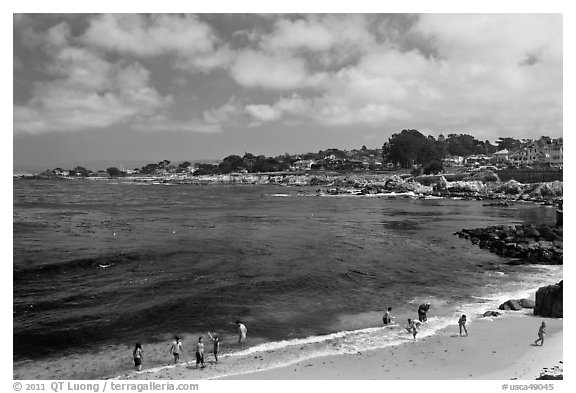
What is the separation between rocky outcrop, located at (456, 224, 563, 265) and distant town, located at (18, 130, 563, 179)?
47870mm

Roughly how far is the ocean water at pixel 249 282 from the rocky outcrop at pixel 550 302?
1.76 m

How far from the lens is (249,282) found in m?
19.4

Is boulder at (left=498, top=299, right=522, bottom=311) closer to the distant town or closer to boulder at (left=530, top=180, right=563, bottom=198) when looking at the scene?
boulder at (left=530, top=180, right=563, bottom=198)

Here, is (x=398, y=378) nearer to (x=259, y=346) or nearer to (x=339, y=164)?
(x=259, y=346)

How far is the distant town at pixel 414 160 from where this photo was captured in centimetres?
8838

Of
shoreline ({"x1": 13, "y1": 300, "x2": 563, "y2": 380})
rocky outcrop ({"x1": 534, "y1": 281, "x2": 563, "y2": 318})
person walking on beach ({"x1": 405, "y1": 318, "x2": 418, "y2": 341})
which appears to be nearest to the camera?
shoreline ({"x1": 13, "y1": 300, "x2": 563, "y2": 380})

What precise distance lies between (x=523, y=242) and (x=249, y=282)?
16.8 m

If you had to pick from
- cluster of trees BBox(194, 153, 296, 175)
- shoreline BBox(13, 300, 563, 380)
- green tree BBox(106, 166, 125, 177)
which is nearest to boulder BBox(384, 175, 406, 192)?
shoreline BBox(13, 300, 563, 380)

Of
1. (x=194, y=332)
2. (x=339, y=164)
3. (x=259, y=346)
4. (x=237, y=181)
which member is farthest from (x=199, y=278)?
(x=339, y=164)

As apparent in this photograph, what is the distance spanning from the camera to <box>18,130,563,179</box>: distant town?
88375 millimetres

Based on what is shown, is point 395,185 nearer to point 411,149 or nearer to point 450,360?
point 411,149

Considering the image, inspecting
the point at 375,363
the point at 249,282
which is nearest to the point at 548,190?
the point at 249,282

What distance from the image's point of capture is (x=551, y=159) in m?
80.8

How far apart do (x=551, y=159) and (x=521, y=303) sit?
76.9 metres
